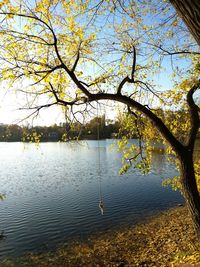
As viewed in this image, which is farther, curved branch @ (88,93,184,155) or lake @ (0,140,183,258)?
lake @ (0,140,183,258)

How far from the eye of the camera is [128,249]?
9266mm

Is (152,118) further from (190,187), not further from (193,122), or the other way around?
(190,187)

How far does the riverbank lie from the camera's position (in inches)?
317

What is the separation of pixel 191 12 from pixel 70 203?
13954mm

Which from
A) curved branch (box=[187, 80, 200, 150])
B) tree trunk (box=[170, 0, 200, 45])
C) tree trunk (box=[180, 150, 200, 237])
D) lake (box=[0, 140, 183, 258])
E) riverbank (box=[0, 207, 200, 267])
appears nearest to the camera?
tree trunk (box=[170, 0, 200, 45])

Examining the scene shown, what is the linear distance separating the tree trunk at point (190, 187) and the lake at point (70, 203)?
216cm

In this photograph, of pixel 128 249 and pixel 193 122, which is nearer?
pixel 193 122

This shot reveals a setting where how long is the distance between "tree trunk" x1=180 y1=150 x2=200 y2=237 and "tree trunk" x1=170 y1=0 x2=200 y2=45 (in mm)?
3003

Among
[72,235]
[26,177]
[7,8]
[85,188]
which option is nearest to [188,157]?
[7,8]

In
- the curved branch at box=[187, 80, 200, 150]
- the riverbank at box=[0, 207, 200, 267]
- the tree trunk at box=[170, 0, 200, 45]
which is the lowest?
the riverbank at box=[0, 207, 200, 267]

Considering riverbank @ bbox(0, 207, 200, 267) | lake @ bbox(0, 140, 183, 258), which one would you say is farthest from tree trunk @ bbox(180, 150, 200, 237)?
riverbank @ bbox(0, 207, 200, 267)

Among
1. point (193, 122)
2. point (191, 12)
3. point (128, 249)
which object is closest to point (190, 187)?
point (193, 122)

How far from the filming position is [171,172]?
74.8 feet

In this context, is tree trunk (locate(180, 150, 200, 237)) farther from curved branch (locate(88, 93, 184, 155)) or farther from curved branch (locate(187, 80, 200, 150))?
curved branch (locate(187, 80, 200, 150))
